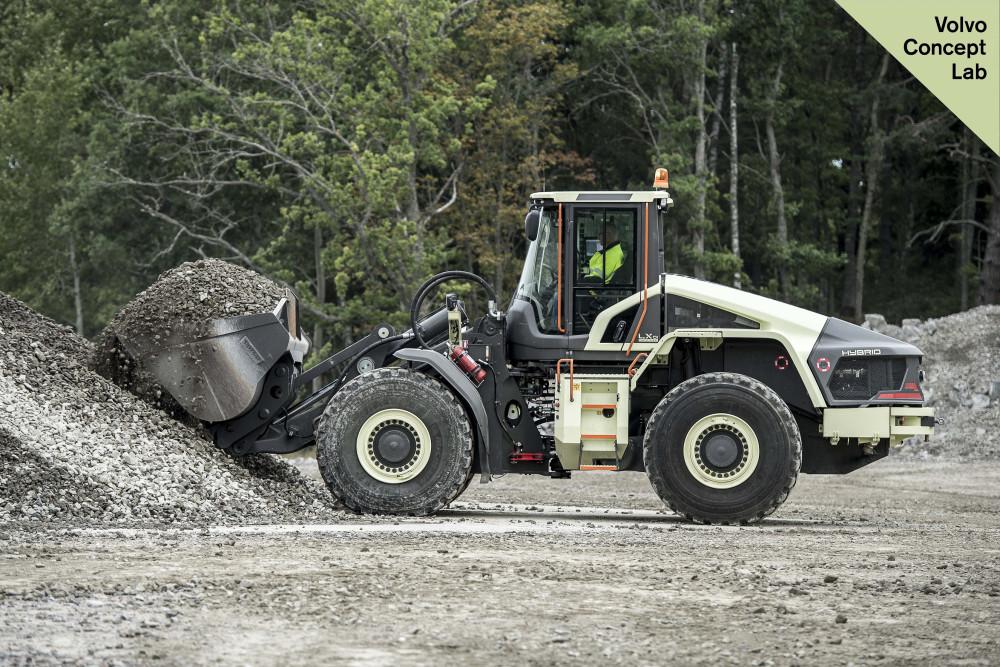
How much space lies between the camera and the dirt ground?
21.9 feet

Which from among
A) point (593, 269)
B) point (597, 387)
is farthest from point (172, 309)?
point (597, 387)

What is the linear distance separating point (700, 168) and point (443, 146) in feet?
20.2

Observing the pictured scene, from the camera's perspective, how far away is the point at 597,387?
1218 cm

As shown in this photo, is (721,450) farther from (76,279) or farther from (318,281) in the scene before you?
(76,279)

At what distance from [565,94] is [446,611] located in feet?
95.9

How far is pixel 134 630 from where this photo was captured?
6.91m

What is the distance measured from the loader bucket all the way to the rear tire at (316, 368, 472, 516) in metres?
0.99

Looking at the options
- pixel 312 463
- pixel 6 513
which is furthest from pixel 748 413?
pixel 312 463

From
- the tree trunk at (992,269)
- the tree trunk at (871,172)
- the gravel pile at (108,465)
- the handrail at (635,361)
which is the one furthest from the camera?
the tree trunk at (871,172)

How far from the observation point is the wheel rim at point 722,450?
11.8 meters

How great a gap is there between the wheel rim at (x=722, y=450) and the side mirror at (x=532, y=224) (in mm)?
2125

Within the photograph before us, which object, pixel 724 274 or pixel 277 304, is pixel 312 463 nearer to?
pixel 277 304

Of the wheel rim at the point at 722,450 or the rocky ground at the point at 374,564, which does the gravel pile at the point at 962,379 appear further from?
the wheel rim at the point at 722,450

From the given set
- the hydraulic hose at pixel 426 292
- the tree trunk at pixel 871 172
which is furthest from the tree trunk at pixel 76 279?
the hydraulic hose at pixel 426 292
